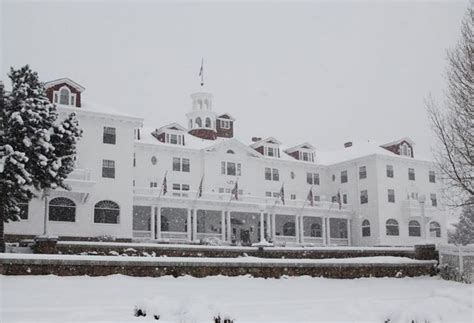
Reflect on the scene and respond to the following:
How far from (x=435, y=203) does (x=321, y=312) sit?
41.7m

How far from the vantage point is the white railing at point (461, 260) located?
23234mm

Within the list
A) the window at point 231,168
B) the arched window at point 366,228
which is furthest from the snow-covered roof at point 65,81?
the arched window at point 366,228

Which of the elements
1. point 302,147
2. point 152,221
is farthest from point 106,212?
point 302,147

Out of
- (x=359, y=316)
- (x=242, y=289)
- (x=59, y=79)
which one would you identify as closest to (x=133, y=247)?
(x=242, y=289)

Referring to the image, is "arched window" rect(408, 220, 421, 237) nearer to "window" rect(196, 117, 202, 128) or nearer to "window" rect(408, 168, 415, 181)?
"window" rect(408, 168, 415, 181)

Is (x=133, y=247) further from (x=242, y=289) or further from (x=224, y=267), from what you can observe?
(x=242, y=289)

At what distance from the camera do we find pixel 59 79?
3653 centimetres

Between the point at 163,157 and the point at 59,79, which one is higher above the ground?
the point at 59,79

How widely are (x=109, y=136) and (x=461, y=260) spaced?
2384 cm

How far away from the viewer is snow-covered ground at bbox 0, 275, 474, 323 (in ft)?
41.0

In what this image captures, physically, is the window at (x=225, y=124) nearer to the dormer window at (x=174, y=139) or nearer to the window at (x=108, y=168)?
the dormer window at (x=174, y=139)

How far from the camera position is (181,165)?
4619cm

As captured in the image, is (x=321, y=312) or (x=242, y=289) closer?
(x=321, y=312)

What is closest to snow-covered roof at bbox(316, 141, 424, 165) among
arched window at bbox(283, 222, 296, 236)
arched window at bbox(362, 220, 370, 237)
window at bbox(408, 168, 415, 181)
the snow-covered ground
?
window at bbox(408, 168, 415, 181)
